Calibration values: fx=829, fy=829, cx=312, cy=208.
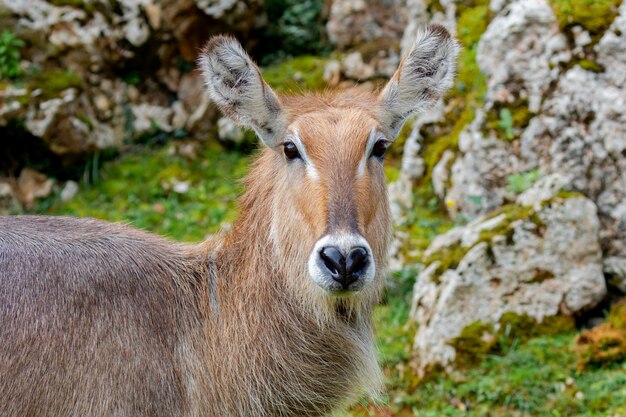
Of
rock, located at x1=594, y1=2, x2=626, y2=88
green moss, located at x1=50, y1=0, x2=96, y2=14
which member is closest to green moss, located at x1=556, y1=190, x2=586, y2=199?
rock, located at x1=594, y1=2, x2=626, y2=88

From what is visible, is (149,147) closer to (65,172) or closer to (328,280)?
(65,172)

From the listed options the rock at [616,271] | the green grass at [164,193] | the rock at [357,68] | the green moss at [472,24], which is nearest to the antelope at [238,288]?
the rock at [616,271]

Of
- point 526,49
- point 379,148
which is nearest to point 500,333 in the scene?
point 379,148

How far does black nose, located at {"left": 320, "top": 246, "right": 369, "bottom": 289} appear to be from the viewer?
4.59 meters

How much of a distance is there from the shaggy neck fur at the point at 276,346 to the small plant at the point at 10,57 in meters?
7.01

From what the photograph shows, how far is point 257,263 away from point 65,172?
22.8 feet

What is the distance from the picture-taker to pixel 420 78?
5809mm

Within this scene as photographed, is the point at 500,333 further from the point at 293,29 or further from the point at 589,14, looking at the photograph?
the point at 293,29

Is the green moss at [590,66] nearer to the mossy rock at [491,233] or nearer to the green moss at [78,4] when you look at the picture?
the mossy rock at [491,233]

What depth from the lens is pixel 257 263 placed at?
17.7ft

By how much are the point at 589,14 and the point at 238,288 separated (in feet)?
16.2

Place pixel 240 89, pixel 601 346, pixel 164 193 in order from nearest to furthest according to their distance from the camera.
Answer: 1. pixel 240 89
2. pixel 601 346
3. pixel 164 193

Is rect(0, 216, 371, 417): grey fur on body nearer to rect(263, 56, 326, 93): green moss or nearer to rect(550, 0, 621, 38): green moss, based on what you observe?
rect(550, 0, 621, 38): green moss

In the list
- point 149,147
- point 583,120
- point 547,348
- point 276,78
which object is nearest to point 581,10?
point 583,120
